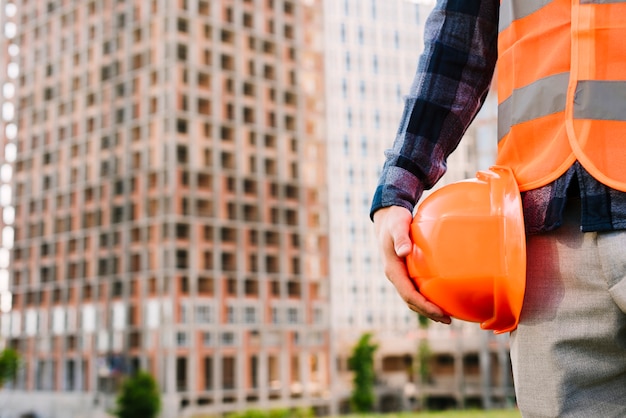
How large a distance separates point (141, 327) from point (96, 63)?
17.8 meters

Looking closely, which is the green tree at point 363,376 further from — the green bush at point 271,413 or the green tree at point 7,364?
the green tree at point 7,364

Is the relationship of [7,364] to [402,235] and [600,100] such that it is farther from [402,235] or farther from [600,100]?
[600,100]

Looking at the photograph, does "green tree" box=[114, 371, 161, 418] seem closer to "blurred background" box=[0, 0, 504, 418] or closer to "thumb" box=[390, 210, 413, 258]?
"blurred background" box=[0, 0, 504, 418]

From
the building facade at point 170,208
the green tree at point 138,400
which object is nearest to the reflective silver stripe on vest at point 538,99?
the green tree at point 138,400

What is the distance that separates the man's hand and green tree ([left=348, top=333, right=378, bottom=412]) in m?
53.7

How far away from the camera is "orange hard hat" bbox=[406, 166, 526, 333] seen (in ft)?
3.51

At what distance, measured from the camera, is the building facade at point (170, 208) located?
4831 centimetres

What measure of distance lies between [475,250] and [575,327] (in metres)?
0.16

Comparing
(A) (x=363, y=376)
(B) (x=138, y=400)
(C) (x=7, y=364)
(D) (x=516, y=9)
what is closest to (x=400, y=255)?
(D) (x=516, y=9)

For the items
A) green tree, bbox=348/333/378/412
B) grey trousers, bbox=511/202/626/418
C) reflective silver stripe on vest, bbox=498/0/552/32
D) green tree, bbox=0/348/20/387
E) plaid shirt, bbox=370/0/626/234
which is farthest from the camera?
green tree, bbox=348/333/378/412

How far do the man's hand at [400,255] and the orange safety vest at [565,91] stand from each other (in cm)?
17

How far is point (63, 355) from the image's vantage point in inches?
2023

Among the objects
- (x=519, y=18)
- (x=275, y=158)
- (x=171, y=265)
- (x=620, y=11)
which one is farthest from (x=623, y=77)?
(x=275, y=158)

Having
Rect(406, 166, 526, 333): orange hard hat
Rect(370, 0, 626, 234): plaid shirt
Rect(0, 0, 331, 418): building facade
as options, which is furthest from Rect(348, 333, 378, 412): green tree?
Rect(406, 166, 526, 333): orange hard hat
